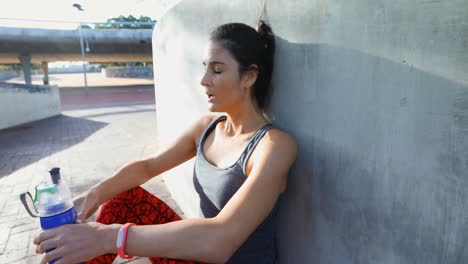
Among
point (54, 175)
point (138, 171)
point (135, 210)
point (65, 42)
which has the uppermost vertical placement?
point (54, 175)

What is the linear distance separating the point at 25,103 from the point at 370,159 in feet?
37.2

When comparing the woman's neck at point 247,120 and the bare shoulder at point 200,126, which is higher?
the woman's neck at point 247,120

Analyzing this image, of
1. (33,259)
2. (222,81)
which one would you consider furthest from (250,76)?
(33,259)

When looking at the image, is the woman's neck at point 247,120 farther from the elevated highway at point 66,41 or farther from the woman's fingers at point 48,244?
the elevated highway at point 66,41

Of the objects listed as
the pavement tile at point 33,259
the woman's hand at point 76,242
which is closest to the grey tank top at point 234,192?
the woman's hand at point 76,242

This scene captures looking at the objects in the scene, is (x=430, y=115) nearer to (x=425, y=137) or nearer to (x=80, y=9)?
(x=425, y=137)

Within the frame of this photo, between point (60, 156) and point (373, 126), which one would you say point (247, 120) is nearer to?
point (373, 126)

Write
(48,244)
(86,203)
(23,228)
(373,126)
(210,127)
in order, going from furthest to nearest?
(23,228) → (210,127) → (86,203) → (48,244) → (373,126)

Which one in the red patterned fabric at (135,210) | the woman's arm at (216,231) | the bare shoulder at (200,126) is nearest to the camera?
the woman's arm at (216,231)

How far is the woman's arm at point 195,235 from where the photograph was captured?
111 cm

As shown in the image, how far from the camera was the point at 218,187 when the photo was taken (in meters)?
1.45

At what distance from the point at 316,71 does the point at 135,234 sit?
0.95 m

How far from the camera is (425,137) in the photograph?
2.87 feet

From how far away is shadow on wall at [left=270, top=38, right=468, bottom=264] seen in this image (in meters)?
0.83
